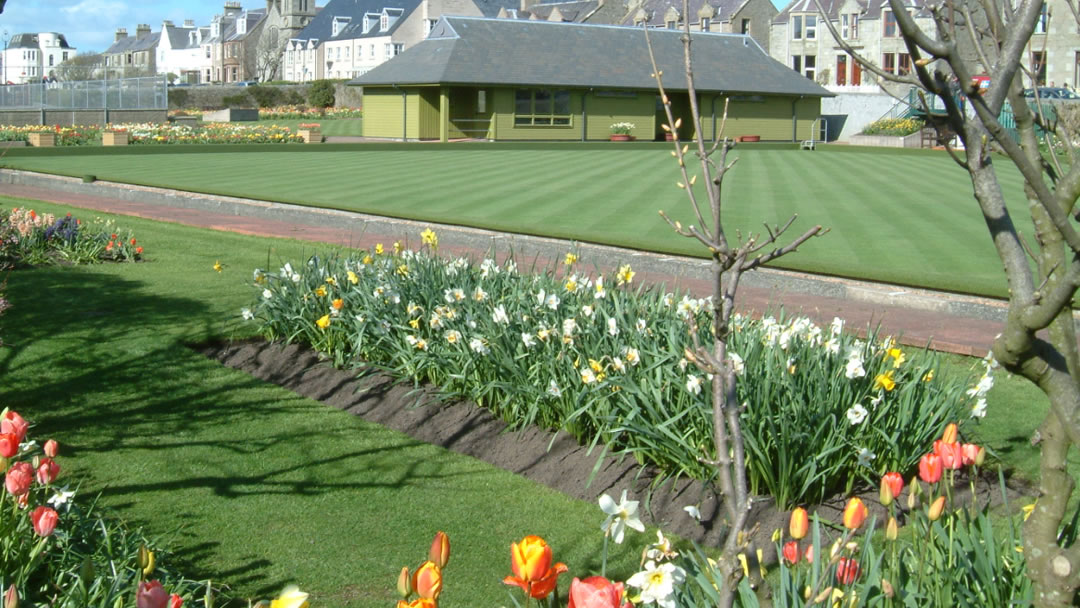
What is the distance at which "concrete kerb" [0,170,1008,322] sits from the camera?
10508 millimetres

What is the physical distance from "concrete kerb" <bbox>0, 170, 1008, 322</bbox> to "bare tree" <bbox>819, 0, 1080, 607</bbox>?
A: 5081 millimetres

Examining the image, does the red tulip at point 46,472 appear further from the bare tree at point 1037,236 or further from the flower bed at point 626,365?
the bare tree at point 1037,236

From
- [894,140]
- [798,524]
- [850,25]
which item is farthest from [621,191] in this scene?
[850,25]

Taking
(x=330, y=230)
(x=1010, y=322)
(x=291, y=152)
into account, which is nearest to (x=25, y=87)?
(x=291, y=152)

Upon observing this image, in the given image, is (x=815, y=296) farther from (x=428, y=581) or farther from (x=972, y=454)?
(x=428, y=581)

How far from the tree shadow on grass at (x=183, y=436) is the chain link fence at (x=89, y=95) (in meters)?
43.3

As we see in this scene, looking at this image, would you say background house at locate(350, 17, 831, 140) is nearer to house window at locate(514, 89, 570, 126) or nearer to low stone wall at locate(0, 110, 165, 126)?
house window at locate(514, 89, 570, 126)

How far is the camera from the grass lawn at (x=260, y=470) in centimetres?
491

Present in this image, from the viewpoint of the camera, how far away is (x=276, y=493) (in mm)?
5707

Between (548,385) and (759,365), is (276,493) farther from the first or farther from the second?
(759,365)

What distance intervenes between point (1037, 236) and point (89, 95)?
51.0m

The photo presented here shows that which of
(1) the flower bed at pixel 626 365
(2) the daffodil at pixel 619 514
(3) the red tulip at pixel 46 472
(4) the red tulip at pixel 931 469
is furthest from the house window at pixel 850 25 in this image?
(2) the daffodil at pixel 619 514

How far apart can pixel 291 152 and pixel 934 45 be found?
3682 centimetres

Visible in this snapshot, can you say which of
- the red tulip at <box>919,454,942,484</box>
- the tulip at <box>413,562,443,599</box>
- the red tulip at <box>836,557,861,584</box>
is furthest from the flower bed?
the tulip at <box>413,562,443,599</box>
